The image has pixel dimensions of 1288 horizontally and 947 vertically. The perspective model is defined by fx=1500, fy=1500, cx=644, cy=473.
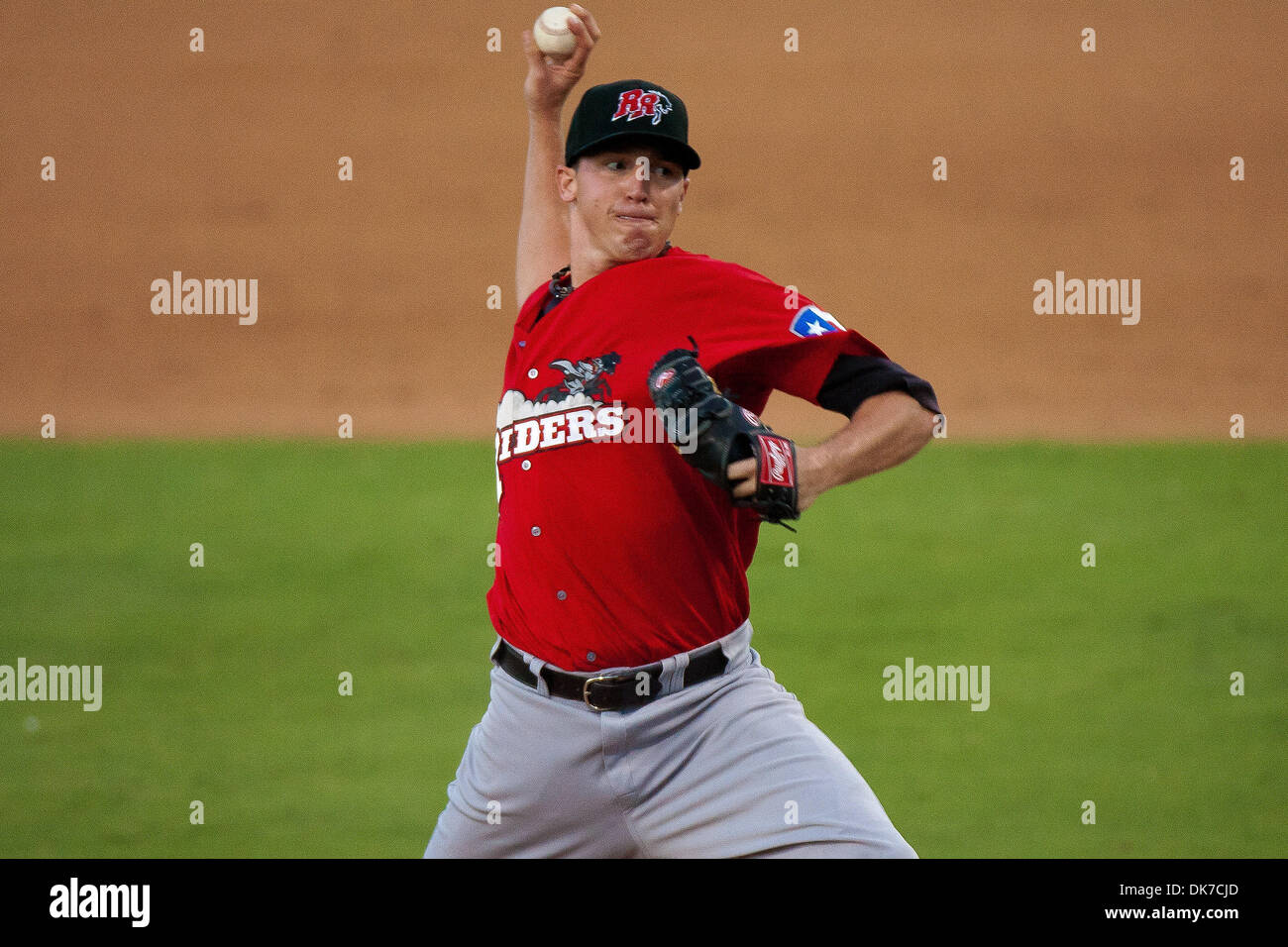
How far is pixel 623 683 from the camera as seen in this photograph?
3.19 meters

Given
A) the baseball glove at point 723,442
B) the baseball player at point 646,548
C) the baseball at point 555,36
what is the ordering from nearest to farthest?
the baseball glove at point 723,442 < the baseball player at point 646,548 < the baseball at point 555,36

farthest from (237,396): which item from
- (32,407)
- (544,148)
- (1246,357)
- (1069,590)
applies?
(544,148)

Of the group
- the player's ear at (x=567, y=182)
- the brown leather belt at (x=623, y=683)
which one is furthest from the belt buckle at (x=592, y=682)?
the player's ear at (x=567, y=182)

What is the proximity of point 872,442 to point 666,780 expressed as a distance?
840 mm

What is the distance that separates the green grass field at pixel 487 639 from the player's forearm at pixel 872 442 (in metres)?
2.91

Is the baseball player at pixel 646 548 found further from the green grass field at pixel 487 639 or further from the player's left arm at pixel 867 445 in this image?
the green grass field at pixel 487 639

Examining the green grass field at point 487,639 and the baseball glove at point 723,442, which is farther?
the green grass field at point 487,639

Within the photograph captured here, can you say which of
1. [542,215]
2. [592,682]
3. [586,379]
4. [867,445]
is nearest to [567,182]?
[542,215]

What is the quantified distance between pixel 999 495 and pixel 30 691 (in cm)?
715

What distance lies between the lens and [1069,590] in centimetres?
920

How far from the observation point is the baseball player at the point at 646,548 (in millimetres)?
3049

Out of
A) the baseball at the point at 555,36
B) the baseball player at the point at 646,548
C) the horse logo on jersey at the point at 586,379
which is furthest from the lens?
the baseball at the point at 555,36

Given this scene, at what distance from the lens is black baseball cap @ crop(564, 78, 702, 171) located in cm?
336
